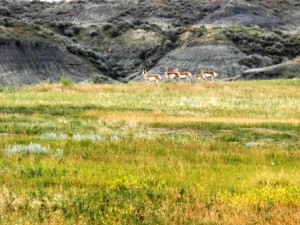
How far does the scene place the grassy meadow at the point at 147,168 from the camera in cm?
988

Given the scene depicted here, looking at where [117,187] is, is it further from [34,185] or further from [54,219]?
[54,219]

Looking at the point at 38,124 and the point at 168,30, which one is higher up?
the point at 38,124

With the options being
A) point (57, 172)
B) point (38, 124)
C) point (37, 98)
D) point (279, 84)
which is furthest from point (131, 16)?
point (57, 172)

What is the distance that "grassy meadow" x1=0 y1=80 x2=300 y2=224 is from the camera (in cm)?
988

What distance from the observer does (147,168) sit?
14.3m

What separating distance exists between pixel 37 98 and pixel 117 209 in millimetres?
32655

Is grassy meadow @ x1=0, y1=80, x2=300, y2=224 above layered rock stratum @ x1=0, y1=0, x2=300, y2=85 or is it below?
above

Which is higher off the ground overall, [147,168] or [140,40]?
[147,168]

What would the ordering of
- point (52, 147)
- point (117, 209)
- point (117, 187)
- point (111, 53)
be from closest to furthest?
point (117, 209)
point (117, 187)
point (52, 147)
point (111, 53)

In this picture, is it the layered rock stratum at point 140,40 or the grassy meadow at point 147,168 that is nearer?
the grassy meadow at point 147,168

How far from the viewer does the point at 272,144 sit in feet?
67.7

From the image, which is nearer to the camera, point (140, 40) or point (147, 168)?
point (147, 168)

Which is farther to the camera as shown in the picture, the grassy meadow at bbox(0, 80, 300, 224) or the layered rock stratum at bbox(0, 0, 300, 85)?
the layered rock stratum at bbox(0, 0, 300, 85)

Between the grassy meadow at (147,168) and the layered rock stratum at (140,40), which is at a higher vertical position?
the grassy meadow at (147,168)
